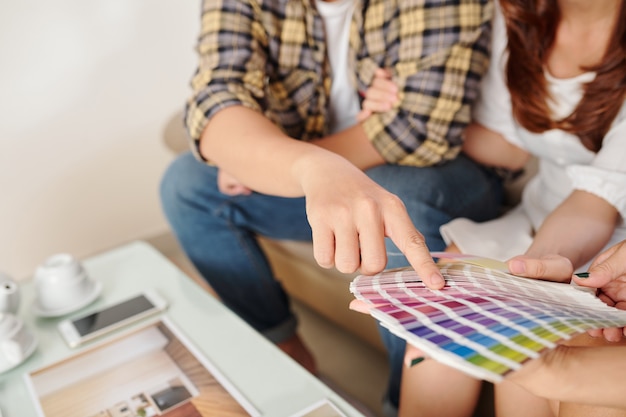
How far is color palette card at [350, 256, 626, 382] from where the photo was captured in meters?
0.46

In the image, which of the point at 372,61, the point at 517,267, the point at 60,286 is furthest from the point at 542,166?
the point at 60,286

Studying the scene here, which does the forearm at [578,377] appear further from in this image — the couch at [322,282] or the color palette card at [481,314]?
the couch at [322,282]

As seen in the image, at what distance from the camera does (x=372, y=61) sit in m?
1.13

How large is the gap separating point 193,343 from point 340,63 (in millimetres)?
627

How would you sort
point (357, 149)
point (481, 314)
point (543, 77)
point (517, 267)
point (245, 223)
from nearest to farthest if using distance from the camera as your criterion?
point (481, 314) → point (517, 267) → point (543, 77) → point (357, 149) → point (245, 223)

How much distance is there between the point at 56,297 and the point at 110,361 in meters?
0.22

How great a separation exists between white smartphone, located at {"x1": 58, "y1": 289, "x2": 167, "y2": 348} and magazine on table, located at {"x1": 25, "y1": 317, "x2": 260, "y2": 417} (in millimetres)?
37

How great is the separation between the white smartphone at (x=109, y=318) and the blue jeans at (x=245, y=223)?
262 millimetres

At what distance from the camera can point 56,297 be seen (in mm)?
1019

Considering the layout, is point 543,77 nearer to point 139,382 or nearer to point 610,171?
point 610,171

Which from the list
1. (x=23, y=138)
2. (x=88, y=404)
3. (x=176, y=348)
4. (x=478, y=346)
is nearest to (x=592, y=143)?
(x=478, y=346)

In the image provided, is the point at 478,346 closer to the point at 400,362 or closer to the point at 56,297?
the point at 400,362

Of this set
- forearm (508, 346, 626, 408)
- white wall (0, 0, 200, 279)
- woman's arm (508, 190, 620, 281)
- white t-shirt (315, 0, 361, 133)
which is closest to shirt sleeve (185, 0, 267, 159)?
white t-shirt (315, 0, 361, 133)

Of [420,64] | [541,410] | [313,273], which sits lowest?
[313,273]
